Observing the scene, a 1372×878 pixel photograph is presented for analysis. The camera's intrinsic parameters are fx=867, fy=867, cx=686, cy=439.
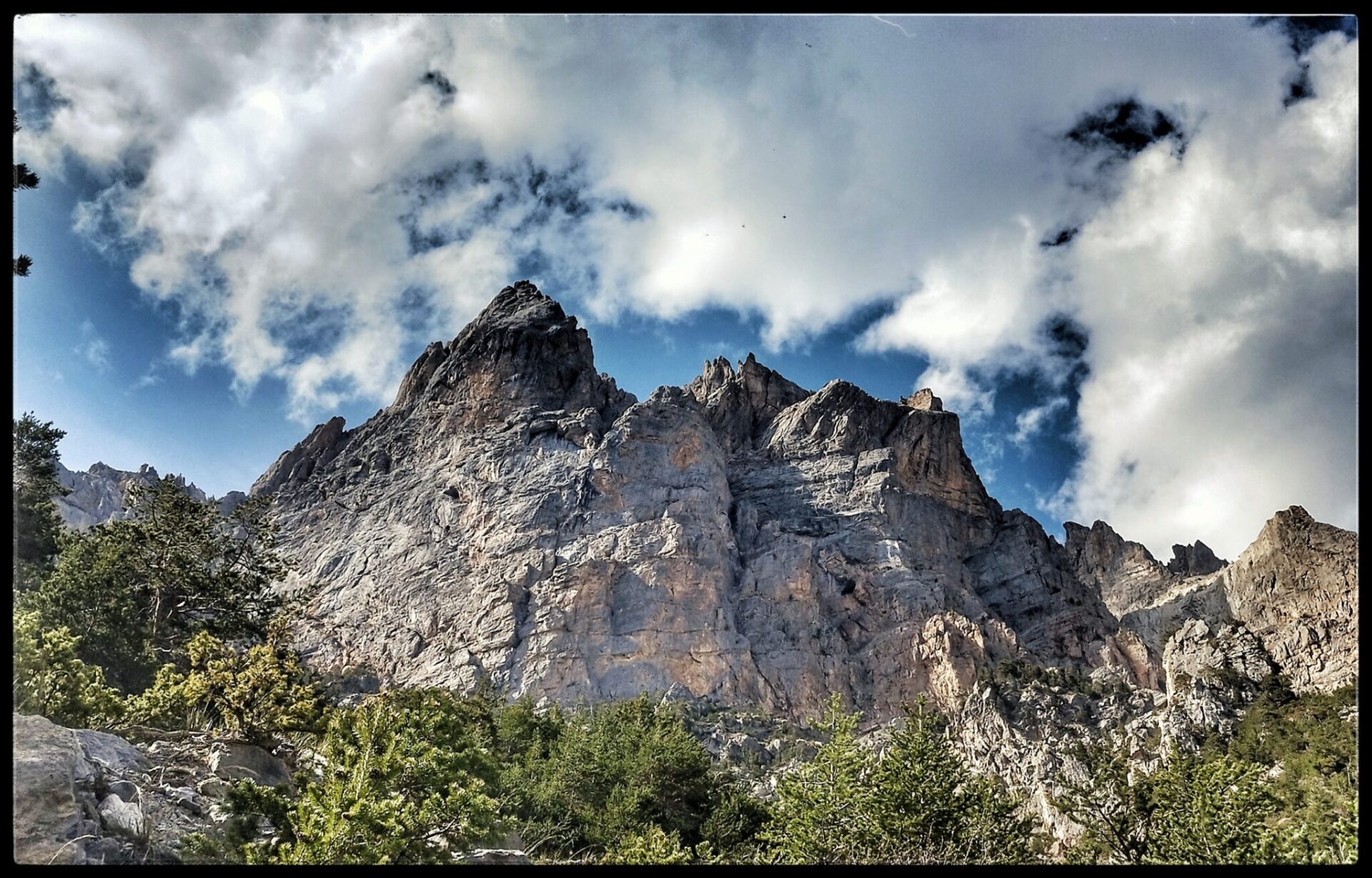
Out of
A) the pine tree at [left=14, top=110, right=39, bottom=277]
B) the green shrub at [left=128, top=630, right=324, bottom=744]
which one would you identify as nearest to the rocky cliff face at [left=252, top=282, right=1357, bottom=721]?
the green shrub at [left=128, top=630, right=324, bottom=744]

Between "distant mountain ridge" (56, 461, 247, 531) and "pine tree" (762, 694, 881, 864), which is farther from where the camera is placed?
"distant mountain ridge" (56, 461, 247, 531)

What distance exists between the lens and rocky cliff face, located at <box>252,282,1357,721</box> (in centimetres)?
6881

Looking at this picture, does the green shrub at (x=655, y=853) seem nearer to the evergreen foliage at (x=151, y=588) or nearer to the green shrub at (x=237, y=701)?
the green shrub at (x=237, y=701)

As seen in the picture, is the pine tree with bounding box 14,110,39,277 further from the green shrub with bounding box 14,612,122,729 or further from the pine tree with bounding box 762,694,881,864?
the pine tree with bounding box 762,694,881,864

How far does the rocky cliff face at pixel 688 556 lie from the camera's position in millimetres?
68812

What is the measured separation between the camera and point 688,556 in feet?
244

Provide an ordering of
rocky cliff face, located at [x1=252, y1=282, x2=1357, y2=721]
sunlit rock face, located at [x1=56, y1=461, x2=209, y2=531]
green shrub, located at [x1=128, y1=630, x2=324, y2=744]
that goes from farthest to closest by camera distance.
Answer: sunlit rock face, located at [x1=56, y1=461, x2=209, y2=531] < rocky cliff face, located at [x1=252, y1=282, x2=1357, y2=721] < green shrub, located at [x1=128, y1=630, x2=324, y2=744]

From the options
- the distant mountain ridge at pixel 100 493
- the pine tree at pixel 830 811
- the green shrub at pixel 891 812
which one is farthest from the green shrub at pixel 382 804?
the distant mountain ridge at pixel 100 493

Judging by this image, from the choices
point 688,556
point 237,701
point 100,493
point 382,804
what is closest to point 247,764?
point 237,701

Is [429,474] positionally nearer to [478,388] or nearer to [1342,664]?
[478,388]

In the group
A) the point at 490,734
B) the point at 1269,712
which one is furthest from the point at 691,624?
the point at 490,734

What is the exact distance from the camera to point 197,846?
9.17 m

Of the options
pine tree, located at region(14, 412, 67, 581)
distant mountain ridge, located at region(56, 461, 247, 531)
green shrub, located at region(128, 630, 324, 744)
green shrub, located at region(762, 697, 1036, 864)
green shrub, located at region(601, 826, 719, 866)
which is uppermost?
distant mountain ridge, located at region(56, 461, 247, 531)

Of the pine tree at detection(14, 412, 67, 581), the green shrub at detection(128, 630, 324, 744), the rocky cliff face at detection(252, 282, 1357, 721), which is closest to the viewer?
the green shrub at detection(128, 630, 324, 744)
